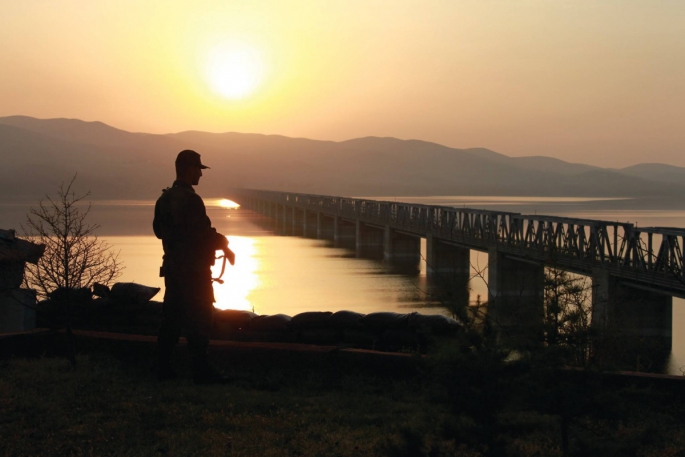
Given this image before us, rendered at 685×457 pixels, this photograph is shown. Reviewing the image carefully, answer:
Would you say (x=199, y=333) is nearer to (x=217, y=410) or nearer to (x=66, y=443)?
(x=217, y=410)

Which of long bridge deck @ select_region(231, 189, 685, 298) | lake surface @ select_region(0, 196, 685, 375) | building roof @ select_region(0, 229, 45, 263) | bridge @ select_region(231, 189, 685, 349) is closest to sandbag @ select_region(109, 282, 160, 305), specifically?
building roof @ select_region(0, 229, 45, 263)

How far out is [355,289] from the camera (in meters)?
35.9

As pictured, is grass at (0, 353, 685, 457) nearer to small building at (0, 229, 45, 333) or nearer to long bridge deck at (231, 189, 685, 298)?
long bridge deck at (231, 189, 685, 298)

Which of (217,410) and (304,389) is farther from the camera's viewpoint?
(304,389)

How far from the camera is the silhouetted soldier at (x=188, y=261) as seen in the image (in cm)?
895

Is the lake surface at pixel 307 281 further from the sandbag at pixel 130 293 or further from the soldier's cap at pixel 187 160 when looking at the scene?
the soldier's cap at pixel 187 160

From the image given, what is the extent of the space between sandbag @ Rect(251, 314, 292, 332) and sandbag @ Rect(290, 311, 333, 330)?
0.44 ft

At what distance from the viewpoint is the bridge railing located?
2114 cm

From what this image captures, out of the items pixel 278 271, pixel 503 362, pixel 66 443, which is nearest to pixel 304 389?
pixel 66 443

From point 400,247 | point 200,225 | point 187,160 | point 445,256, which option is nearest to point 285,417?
point 200,225

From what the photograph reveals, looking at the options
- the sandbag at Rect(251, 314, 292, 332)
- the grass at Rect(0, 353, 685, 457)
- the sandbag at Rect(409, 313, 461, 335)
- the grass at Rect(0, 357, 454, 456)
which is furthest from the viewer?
the sandbag at Rect(251, 314, 292, 332)

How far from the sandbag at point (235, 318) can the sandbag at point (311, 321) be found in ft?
2.43

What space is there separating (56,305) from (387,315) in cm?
468

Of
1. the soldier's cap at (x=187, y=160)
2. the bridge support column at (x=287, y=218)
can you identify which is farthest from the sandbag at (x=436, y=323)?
the bridge support column at (x=287, y=218)
